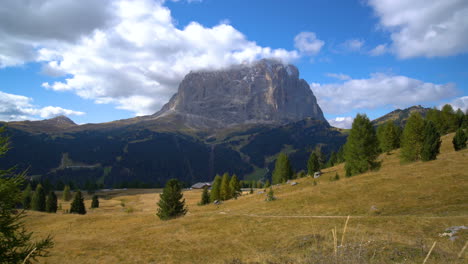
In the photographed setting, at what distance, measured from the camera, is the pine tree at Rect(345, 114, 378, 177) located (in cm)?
5083

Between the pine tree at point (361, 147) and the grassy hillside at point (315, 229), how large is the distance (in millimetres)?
9187

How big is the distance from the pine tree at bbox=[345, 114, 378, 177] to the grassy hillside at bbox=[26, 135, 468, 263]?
9.19 m

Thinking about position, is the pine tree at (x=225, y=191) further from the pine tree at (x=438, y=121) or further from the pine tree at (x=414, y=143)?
the pine tree at (x=438, y=121)

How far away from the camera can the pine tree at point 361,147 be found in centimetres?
5083

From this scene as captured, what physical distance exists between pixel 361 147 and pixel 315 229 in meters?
33.1

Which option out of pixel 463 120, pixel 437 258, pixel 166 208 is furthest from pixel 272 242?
pixel 463 120

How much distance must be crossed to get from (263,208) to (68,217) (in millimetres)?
39369

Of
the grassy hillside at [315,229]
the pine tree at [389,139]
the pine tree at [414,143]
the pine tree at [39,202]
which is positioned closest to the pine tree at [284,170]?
the pine tree at [389,139]

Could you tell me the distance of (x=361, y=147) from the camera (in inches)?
2000

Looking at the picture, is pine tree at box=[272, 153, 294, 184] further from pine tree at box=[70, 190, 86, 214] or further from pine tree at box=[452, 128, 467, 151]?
pine tree at box=[70, 190, 86, 214]

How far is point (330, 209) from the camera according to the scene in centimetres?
3312

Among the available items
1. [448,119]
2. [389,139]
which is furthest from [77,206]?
[448,119]

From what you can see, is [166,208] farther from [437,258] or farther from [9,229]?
[437,258]

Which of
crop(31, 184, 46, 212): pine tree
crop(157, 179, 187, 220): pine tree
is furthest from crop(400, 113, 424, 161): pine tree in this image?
crop(31, 184, 46, 212): pine tree
